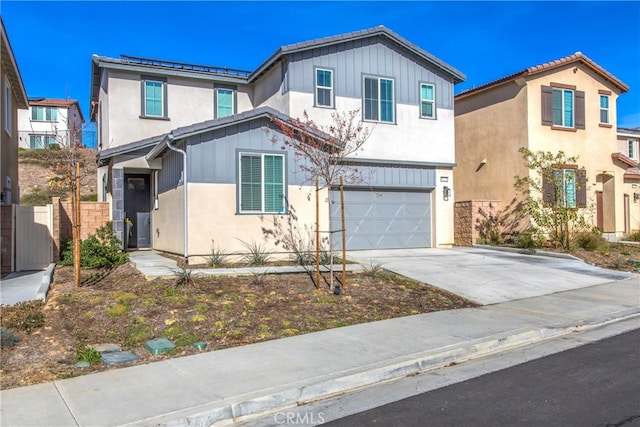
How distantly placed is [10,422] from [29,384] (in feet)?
3.68

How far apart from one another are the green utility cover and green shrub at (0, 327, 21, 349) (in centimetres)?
172

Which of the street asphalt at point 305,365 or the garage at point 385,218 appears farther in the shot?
the garage at point 385,218

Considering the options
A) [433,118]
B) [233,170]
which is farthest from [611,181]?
[233,170]

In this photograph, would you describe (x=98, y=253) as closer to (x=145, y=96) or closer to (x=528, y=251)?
(x=145, y=96)

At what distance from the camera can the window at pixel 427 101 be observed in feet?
61.6

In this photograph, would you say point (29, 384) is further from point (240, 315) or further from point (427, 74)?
point (427, 74)

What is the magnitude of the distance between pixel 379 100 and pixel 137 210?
29.7ft

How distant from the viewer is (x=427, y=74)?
1897 centimetres

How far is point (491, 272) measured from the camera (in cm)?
1338

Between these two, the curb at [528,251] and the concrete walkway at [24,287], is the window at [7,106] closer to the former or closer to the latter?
the concrete walkway at [24,287]

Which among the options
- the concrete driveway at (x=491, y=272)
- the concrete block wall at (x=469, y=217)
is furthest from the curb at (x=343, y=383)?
the concrete block wall at (x=469, y=217)

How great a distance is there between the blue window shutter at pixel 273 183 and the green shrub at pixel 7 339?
24.9 feet

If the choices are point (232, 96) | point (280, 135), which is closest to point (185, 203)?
point (280, 135)

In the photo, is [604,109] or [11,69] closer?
[11,69]
